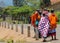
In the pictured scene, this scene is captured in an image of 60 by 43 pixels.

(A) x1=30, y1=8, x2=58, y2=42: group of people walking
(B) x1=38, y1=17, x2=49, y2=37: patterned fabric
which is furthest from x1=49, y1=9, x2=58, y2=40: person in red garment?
(B) x1=38, y1=17, x2=49, y2=37: patterned fabric

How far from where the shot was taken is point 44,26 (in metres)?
17.9

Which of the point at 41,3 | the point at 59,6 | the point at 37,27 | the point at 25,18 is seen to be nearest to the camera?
the point at 37,27

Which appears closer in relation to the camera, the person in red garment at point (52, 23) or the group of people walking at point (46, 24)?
the group of people walking at point (46, 24)

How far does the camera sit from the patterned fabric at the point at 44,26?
17.8m

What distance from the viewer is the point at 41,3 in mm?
81125

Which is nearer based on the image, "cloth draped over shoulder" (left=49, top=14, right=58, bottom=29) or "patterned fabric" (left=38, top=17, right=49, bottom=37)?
"patterned fabric" (left=38, top=17, right=49, bottom=37)

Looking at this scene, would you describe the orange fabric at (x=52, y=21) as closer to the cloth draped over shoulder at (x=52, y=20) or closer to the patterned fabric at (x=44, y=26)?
the cloth draped over shoulder at (x=52, y=20)

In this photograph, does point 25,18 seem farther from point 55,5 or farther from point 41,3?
point 41,3

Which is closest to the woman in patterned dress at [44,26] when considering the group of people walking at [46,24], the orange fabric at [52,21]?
the group of people walking at [46,24]

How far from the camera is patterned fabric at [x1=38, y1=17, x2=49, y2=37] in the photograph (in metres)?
17.8

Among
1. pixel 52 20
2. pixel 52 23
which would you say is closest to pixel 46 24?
pixel 52 23

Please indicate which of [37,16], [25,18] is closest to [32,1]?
[25,18]

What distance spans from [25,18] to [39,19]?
39.1m

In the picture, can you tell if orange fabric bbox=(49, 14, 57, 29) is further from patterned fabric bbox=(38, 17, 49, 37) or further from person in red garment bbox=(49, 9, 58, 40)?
patterned fabric bbox=(38, 17, 49, 37)
